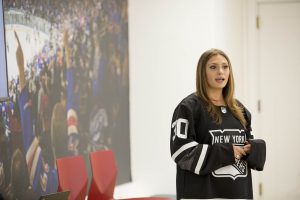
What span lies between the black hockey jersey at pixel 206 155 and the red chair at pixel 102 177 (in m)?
1.07

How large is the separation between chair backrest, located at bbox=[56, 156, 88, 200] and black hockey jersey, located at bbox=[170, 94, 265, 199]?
3.06 ft

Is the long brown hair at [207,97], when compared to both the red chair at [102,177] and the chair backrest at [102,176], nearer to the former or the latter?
the red chair at [102,177]

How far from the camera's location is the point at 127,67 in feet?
17.3

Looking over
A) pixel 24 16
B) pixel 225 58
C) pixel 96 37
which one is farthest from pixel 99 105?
pixel 225 58

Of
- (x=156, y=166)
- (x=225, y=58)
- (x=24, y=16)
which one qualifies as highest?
(x=24, y=16)

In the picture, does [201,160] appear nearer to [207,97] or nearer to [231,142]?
[231,142]

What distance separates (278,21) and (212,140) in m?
3.68

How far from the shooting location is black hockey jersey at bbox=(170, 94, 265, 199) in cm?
254

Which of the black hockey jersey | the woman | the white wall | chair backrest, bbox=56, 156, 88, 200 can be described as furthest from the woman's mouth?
the white wall

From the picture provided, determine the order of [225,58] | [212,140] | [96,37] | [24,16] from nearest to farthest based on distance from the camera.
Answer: [212,140], [225,58], [24,16], [96,37]

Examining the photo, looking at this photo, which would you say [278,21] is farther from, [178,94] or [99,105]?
[99,105]

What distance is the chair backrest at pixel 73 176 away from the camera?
10.9 ft

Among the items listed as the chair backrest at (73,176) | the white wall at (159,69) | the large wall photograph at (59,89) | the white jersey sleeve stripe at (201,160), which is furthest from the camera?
the white wall at (159,69)

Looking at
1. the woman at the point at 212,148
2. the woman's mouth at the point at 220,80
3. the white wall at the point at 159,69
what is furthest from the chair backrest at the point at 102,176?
the white wall at the point at 159,69
